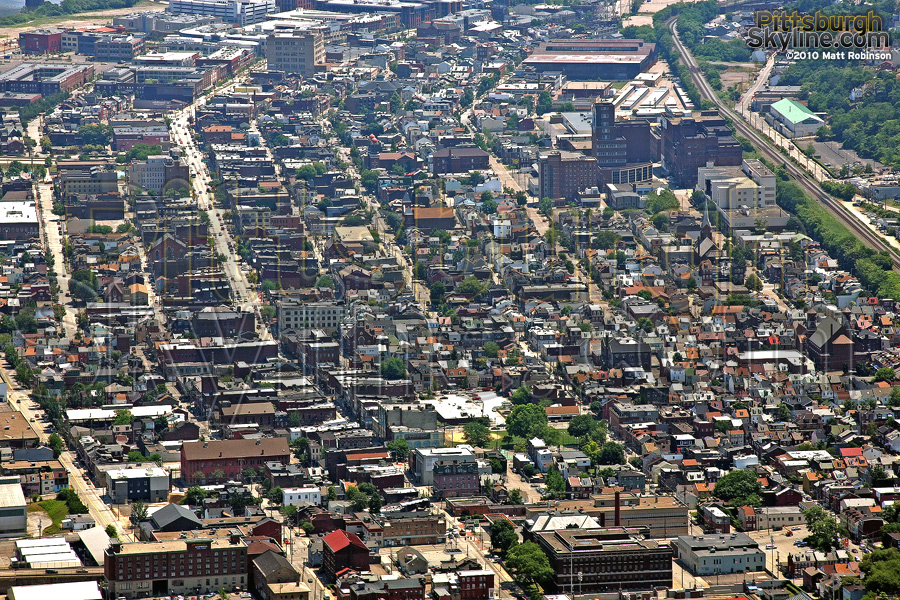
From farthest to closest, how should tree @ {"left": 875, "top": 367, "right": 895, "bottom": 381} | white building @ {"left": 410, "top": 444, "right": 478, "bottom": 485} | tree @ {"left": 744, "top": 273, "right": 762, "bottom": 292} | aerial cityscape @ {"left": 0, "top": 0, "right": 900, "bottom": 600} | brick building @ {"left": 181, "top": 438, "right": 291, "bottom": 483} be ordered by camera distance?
tree @ {"left": 744, "top": 273, "right": 762, "bottom": 292} < tree @ {"left": 875, "top": 367, "right": 895, "bottom": 381} < white building @ {"left": 410, "top": 444, "right": 478, "bottom": 485} < brick building @ {"left": 181, "top": 438, "right": 291, "bottom": 483} < aerial cityscape @ {"left": 0, "top": 0, "right": 900, "bottom": 600}

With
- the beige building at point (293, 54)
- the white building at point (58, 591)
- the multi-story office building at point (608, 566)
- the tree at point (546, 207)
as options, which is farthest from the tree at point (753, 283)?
the beige building at point (293, 54)

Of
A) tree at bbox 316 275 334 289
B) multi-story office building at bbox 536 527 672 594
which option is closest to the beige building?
tree at bbox 316 275 334 289

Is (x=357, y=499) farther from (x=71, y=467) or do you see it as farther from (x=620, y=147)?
(x=620, y=147)

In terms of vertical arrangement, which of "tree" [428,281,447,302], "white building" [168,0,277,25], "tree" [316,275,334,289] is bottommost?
"tree" [428,281,447,302]

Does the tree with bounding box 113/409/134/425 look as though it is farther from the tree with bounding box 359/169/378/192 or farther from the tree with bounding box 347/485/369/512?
the tree with bounding box 359/169/378/192

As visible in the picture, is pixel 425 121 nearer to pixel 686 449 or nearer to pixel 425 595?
pixel 686 449

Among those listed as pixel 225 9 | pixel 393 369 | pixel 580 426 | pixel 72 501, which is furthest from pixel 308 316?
pixel 225 9

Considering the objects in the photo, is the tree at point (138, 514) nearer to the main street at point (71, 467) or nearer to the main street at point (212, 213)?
the main street at point (71, 467)
